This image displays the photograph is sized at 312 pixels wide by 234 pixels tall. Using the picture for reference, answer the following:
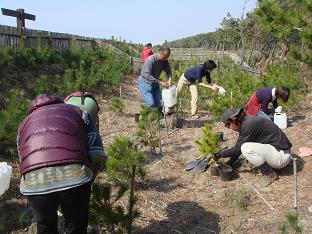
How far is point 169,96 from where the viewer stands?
7.12m

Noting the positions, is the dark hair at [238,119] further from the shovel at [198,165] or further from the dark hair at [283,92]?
the dark hair at [283,92]

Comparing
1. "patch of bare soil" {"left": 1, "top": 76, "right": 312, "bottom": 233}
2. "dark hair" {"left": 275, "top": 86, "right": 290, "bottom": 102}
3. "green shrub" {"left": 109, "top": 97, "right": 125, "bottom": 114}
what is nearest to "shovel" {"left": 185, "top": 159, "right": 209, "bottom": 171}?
"patch of bare soil" {"left": 1, "top": 76, "right": 312, "bottom": 233}

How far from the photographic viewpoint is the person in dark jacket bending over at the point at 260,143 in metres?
4.30

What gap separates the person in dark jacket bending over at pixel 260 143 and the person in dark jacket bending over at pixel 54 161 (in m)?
2.13

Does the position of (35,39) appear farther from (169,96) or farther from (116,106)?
(169,96)

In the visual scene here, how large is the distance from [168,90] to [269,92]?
175 cm

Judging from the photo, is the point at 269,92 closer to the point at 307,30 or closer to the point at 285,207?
the point at 307,30

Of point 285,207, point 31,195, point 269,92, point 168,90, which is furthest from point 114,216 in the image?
point 168,90

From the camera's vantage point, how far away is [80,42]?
14.6 metres

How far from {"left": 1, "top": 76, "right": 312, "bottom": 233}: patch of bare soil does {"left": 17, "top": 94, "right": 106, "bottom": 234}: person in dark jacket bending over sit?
1200mm

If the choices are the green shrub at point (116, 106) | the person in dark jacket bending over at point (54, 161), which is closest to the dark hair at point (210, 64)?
the green shrub at point (116, 106)

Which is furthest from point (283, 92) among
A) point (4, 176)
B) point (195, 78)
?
point (4, 176)

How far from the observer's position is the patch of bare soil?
3.65 meters

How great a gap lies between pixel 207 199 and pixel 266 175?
73cm
